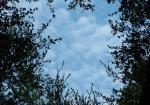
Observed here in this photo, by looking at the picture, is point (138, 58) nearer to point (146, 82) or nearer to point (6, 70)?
point (6, 70)

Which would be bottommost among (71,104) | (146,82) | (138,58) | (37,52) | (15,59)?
(146,82)

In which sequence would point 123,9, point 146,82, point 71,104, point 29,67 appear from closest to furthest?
point 146,82 → point 123,9 → point 29,67 → point 71,104

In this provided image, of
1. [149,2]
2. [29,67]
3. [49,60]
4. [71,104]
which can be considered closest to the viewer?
[149,2]

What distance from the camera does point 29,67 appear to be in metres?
25.4

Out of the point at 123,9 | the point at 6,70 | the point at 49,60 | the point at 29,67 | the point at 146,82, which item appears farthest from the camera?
the point at 49,60

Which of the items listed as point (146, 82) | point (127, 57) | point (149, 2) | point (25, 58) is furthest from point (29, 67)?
point (146, 82)

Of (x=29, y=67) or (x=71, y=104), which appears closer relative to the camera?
(x=29, y=67)

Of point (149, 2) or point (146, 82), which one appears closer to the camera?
point (146, 82)

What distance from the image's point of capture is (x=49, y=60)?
90.8 ft

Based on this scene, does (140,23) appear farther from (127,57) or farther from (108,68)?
(108,68)

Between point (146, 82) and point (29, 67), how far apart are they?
47.7 feet

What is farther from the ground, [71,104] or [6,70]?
[71,104]

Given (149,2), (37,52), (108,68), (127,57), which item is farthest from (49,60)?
(149,2)

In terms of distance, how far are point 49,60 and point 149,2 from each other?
1064 cm
